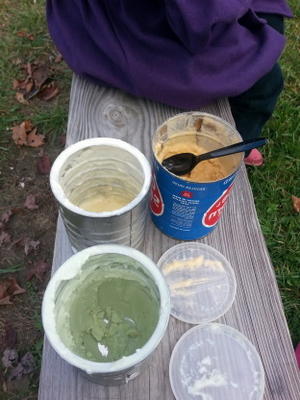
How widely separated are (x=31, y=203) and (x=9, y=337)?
52cm

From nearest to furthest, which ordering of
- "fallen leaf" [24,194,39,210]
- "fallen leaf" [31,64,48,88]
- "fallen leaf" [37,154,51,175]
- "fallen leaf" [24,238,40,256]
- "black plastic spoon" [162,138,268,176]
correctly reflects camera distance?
1. "black plastic spoon" [162,138,268,176]
2. "fallen leaf" [24,238,40,256]
3. "fallen leaf" [24,194,39,210]
4. "fallen leaf" [37,154,51,175]
5. "fallen leaf" [31,64,48,88]

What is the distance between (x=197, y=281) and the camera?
83 cm

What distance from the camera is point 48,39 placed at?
2197 millimetres

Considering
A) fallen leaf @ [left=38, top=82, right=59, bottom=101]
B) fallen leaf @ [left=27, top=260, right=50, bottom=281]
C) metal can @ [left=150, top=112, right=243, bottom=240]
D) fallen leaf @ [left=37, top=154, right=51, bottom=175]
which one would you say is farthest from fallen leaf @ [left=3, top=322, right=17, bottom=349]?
fallen leaf @ [left=38, top=82, right=59, bottom=101]

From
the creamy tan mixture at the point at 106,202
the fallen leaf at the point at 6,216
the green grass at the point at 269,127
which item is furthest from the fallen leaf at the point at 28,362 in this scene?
the creamy tan mixture at the point at 106,202

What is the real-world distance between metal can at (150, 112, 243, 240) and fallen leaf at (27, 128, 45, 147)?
1146mm

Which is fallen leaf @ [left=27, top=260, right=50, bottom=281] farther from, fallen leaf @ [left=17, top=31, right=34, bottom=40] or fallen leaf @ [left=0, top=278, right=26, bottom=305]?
fallen leaf @ [left=17, top=31, right=34, bottom=40]

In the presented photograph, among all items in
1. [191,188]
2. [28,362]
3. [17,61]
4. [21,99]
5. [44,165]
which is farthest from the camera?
[17,61]

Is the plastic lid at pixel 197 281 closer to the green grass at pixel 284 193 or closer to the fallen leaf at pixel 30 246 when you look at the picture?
the green grass at pixel 284 193

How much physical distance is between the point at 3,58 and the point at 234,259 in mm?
1763

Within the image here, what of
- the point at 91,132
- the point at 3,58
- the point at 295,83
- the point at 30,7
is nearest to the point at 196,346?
the point at 91,132

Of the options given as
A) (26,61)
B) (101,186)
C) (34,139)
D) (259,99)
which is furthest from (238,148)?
(26,61)

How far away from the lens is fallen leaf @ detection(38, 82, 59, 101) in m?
1.99

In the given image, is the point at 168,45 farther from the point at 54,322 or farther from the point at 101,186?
the point at 54,322
